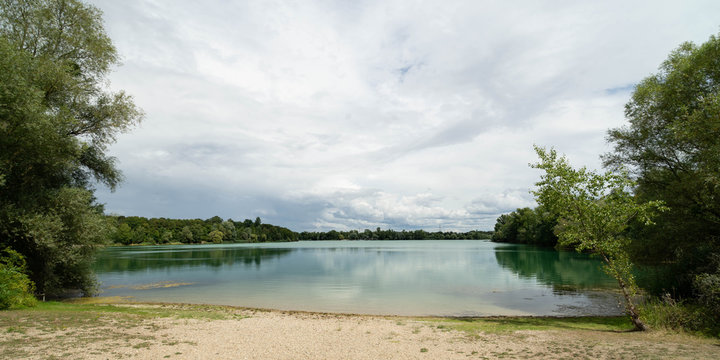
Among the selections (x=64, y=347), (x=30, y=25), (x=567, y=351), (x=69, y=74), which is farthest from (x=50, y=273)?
(x=567, y=351)

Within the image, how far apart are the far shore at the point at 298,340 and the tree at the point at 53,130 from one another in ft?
24.7

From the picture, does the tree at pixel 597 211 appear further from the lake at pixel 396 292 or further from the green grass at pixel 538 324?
the lake at pixel 396 292

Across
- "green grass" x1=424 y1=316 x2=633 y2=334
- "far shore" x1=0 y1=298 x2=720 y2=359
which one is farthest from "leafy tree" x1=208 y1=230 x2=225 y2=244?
"green grass" x1=424 y1=316 x2=633 y2=334

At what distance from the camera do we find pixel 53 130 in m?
17.2

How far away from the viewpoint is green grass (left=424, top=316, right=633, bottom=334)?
46.0 feet

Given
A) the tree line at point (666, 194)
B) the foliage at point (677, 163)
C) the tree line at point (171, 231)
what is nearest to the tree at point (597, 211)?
the tree line at point (666, 194)

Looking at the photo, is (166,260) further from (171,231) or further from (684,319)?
(171,231)

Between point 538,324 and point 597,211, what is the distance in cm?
569

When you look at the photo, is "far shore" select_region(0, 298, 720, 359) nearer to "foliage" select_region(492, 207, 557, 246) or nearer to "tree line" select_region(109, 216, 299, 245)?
"foliage" select_region(492, 207, 557, 246)

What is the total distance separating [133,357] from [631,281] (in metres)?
16.8

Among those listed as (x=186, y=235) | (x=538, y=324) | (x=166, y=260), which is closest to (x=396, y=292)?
(x=538, y=324)

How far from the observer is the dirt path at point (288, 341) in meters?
9.34

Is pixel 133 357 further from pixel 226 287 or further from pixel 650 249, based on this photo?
pixel 650 249

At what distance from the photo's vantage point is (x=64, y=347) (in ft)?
29.6
